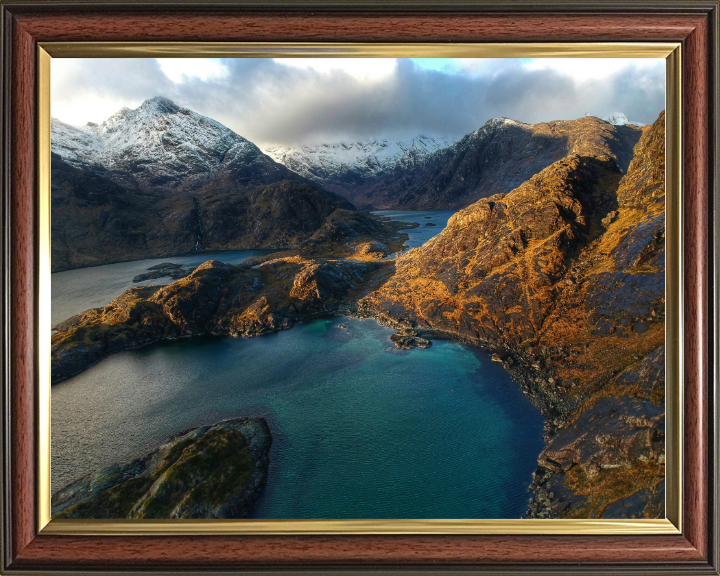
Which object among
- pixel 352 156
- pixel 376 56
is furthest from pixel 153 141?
pixel 376 56

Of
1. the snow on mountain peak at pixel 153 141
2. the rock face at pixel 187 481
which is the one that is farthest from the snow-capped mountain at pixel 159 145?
the rock face at pixel 187 481

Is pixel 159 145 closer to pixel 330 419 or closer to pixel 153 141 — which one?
pixel 153 141

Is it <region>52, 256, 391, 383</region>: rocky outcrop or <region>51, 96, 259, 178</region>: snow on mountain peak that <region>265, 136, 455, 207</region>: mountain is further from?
<region>52, 256, 391, 383</region>: rocky outcrop

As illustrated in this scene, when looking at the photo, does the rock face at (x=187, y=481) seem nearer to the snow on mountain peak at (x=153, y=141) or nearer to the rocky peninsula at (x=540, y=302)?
the rocky peninsula at (x=540, y=302)

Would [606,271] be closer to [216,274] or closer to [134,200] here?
[216,274]

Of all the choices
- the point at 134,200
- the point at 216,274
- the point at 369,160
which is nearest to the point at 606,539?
the point at 369,160

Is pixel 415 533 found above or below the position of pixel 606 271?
below
